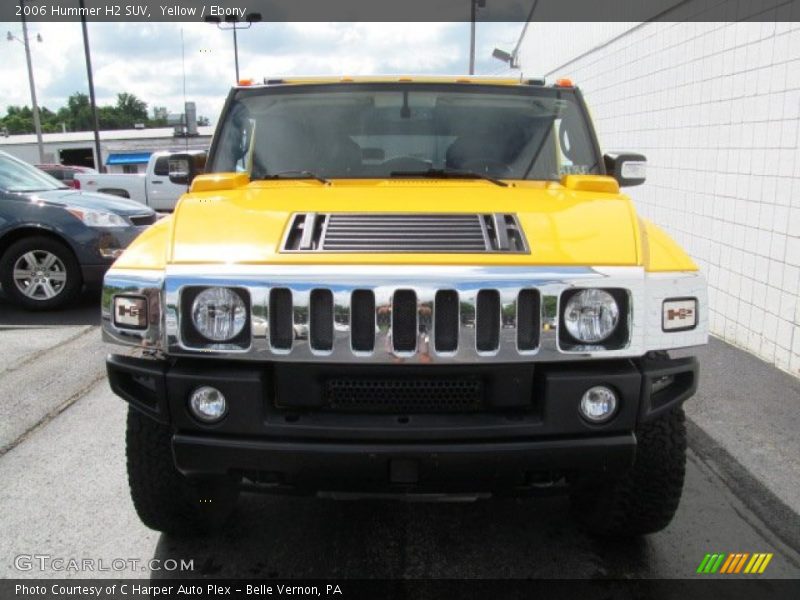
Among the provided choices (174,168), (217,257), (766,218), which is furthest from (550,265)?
(766,218)

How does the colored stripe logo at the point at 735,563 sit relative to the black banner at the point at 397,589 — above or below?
below

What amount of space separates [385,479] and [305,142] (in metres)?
Result: 1.94

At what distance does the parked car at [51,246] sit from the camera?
721cm

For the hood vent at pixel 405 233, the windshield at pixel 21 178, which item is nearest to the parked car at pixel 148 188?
the windshield at pixel 21 178

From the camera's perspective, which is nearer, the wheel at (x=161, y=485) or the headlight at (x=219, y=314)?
the headlight at (x=219, y=314)

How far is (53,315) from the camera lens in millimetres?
7320

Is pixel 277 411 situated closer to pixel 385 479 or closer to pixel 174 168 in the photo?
pixel 385 479

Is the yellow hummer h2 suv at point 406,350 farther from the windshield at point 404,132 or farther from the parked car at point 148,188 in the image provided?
the parked car at point 148,188

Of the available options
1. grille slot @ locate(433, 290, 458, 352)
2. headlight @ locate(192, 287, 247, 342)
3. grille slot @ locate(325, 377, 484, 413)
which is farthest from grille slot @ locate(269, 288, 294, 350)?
grille slot @ locate(433, 290, 458, 352)

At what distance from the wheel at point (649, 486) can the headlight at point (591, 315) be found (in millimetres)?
456

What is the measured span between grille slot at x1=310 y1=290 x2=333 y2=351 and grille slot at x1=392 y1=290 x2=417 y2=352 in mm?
211
